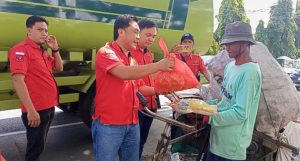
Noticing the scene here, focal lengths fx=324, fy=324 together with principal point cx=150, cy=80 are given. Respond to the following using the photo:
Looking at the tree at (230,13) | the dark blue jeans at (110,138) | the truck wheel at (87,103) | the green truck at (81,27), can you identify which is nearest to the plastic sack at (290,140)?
the dark blue jeans at (110,138)

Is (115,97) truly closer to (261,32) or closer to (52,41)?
(52,41)

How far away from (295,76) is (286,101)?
14.2 metres

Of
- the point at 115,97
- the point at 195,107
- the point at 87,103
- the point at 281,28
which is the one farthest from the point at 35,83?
the point at 281,28

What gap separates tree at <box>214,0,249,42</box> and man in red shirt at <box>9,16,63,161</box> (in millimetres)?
25150

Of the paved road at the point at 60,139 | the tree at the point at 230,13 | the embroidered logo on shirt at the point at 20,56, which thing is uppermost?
the tree at the point at 230,13

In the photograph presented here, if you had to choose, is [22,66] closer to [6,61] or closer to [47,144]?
[6,61]

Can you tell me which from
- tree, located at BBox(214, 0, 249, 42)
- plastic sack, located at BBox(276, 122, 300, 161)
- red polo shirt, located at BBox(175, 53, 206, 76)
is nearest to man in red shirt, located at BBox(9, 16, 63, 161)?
red polo shirt, located at BBox(175, 53, 206, 76)

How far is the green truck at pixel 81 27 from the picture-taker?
3.62 meters

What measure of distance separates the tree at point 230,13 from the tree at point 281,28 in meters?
3.88

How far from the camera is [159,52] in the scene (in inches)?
213

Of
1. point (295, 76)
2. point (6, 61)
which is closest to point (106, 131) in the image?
point (6, 61)

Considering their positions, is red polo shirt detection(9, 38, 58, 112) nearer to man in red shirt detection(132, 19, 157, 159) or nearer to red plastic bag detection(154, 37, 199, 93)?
man in red shirt detection(132, 19, 157, 159)

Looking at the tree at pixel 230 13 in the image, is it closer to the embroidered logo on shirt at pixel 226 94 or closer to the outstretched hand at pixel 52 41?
the outstretched hand at pixel 52 41

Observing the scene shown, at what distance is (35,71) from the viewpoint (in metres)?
3.17
